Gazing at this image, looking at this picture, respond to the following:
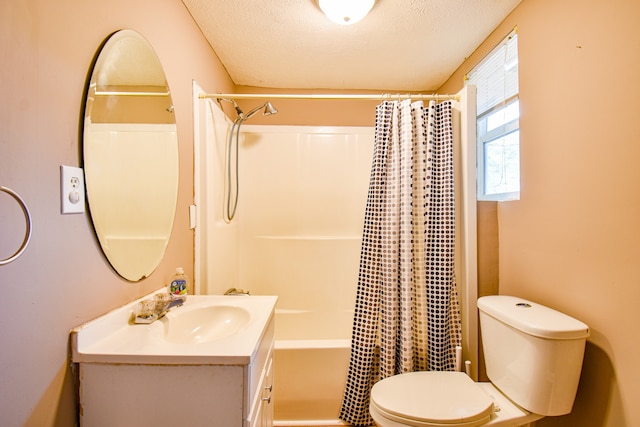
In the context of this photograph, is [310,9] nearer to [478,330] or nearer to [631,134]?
[631,134]

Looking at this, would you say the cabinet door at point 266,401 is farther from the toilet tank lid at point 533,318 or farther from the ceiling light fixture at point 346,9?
the ceiling light fixture at point 346,9

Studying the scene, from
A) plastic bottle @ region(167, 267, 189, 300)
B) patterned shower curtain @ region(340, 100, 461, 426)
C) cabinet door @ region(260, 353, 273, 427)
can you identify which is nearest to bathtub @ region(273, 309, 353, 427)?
patterned shower curtain @ region(340, 100, 461, 426)

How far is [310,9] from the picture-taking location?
4.74 feet

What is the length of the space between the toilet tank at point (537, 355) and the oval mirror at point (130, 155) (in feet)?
4.75

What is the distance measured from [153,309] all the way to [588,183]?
164 cm

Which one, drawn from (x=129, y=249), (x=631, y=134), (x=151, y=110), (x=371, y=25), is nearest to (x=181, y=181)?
(x=151, y=110)

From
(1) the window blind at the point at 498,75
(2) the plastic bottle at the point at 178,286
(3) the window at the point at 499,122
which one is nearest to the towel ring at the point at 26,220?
(2) the plastic bottle at the point at 178,286

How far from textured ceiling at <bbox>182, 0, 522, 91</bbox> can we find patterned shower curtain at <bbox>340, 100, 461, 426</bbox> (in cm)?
46

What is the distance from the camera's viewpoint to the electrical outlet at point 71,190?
28.3 inches

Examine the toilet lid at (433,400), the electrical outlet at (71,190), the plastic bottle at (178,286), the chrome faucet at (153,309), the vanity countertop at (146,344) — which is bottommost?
the toilet lid at (433,400)

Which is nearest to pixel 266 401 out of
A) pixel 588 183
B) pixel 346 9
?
pixel 588 183

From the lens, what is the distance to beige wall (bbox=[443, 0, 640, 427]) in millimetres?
911

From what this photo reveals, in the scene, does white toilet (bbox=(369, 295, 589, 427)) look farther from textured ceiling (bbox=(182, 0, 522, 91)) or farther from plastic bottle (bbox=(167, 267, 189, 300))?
textured ceiling (bbox=(182, 0, 522, 91))

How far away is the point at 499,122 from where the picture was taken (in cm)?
161
